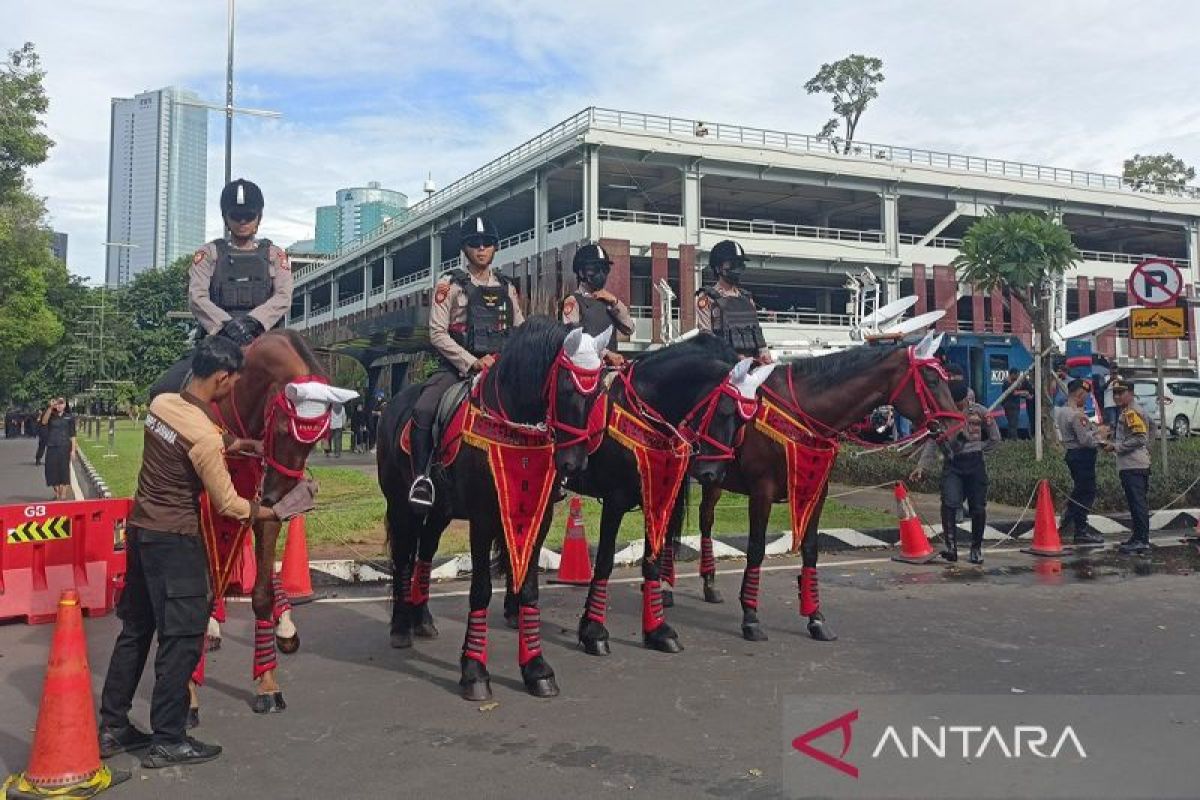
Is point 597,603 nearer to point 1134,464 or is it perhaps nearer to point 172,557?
point 172,557

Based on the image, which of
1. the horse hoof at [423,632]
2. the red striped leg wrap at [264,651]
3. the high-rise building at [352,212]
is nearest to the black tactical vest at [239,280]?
the red striped leg wrap at [264,651]

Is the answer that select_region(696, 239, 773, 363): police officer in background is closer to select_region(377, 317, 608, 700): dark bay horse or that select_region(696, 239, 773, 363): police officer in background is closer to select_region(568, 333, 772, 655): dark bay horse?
select_region(568, 333, 772, 655): dark bay horse

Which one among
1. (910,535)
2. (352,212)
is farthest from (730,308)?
(352,212)

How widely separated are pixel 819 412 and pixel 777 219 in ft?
133

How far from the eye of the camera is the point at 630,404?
662 centimetres

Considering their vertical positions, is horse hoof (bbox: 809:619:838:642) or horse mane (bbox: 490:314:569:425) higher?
horse mane (bbox: 490:314:569:425)

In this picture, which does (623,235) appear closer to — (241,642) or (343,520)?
(343,520)

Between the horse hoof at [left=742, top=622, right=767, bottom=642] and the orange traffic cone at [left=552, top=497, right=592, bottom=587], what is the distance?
98.8 inches

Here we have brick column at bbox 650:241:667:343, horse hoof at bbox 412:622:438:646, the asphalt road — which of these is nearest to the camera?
the asphalt road

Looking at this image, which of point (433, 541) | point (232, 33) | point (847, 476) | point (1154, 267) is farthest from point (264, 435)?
point (232, 33)

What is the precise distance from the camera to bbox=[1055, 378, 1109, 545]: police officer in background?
11.1 meters

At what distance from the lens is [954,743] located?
14.9ft

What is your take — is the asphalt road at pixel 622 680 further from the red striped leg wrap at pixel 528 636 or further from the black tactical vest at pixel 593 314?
the black tactical vest at pixel 593 314

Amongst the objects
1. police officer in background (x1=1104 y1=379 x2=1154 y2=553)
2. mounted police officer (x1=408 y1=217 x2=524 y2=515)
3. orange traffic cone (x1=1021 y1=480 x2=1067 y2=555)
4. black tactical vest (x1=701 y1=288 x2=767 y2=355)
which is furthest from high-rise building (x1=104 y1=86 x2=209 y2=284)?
police officer in background (x1=1104 y1=379 x2=1154 y2=553)
